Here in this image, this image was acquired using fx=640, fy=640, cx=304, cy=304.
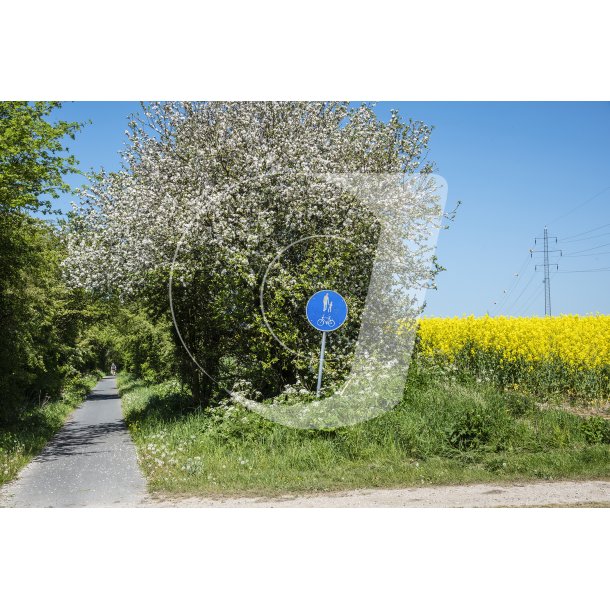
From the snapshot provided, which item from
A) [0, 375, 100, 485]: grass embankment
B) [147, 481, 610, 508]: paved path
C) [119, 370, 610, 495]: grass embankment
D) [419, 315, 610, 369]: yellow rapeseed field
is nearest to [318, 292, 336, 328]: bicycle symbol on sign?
[119, 370, 610, 495]: grass embankment

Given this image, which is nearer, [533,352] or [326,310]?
[326,310]

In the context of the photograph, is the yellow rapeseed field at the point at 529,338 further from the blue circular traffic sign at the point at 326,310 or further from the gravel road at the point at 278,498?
the gravel road at the point at 278,498

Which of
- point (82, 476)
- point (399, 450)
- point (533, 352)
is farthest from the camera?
point (533, 352)

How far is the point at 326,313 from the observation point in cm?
1262

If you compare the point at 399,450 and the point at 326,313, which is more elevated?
the point at 326,313

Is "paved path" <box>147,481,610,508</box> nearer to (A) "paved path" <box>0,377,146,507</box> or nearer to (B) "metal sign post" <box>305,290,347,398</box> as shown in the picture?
(A) "paved path" <box>0,377,146,507</box>

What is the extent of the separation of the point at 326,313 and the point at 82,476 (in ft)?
17.4

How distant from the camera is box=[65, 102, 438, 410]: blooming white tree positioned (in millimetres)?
13305

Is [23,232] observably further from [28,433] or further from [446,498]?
[446,498]

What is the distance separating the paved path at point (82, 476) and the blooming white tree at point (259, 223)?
316 cm

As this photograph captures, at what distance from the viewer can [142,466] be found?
35.9 feet

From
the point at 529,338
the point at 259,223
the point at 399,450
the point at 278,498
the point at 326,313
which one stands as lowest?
the point at 278,498

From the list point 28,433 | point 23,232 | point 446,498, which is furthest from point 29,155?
point 446,498

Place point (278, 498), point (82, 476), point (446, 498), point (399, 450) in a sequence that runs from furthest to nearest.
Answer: point (82, 476) → point (399, 450) → point (278, 498) → point (446, 498)
